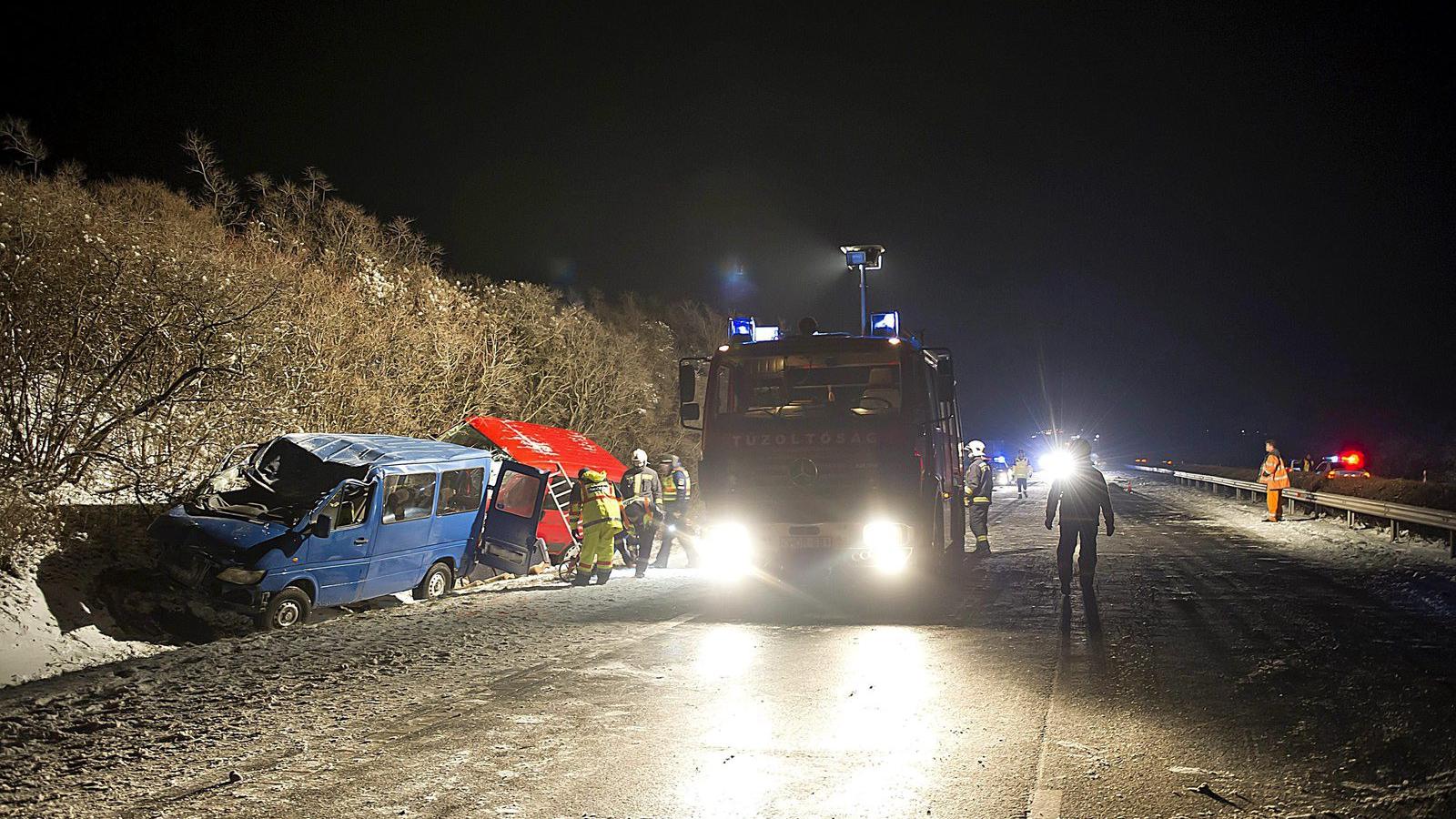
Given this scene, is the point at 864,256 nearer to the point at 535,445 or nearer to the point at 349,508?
the point at 535,445

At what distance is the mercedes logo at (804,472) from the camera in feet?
34.8

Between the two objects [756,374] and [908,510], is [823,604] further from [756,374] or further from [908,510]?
[756,374]

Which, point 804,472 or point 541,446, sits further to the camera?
point 541,446

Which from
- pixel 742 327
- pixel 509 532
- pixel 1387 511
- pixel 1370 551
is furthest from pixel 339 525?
pixel 1387 511

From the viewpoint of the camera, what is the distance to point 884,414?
1064 cm

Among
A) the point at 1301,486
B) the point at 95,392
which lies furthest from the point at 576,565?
the point at 1301,486

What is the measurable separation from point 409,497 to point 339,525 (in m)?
1.19

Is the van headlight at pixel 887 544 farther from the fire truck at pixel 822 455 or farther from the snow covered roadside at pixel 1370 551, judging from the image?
the snow covered roadside at pixel 1370 551

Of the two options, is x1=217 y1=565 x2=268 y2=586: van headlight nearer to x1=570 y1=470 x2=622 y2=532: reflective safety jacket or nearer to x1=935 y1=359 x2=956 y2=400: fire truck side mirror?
x1=570 y1=470 x2=622 y2=532: reflective safety jacket

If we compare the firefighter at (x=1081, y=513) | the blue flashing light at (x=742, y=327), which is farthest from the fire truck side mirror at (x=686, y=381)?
the firefighter at (x=1081, y=513)

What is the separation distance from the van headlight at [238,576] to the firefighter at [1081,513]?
7.96m

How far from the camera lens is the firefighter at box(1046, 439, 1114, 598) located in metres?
10.4

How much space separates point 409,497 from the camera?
10516 millimetres

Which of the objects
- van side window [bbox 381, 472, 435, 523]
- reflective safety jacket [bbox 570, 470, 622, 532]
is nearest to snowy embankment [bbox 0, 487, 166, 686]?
van side window [bbox 381, 472, 435, 523]
